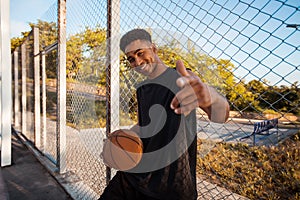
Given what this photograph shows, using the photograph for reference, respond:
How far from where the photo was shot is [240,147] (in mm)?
2975

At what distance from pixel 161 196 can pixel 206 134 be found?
0.63 m

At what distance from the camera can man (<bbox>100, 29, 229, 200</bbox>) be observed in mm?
1307

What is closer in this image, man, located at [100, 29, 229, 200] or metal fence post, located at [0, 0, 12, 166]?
man, located at [100, 29, 229, 200]

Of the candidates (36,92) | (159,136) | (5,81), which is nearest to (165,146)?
(159,136)

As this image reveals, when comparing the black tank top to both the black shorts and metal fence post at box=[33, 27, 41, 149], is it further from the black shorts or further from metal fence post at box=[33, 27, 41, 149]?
metal fence post at box=[33, 27, 41, 149]

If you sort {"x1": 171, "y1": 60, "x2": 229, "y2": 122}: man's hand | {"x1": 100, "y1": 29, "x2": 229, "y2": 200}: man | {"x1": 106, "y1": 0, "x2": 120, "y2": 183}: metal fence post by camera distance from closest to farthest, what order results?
{"x1": 171, "y1": 60, "x2": 229, "y2": 122}: man's hand
{"x1": 100, "y1": 29, "x2": 229, "y2": 200}: man
{"x1": 106, "y1": 0, "x2": 120, "y2": 183}: metal fence post

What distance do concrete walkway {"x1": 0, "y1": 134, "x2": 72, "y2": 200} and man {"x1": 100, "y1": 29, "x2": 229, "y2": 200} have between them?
160 centimetres

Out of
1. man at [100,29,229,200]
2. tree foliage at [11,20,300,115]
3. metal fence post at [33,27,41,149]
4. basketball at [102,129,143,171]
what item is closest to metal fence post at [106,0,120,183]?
tree foliage at [11,20,300,115]

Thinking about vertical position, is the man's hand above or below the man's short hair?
below

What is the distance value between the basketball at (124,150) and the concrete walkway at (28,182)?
167cm

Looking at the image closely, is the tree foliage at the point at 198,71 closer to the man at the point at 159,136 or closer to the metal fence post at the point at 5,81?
the man at the point at 159,136

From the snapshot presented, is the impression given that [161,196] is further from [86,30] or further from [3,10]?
[3,10]

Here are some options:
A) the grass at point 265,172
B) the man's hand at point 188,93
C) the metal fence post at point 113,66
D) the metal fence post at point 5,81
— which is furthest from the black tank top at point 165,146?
the metal fence post at point 5,81

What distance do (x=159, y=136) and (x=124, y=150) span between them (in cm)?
27
